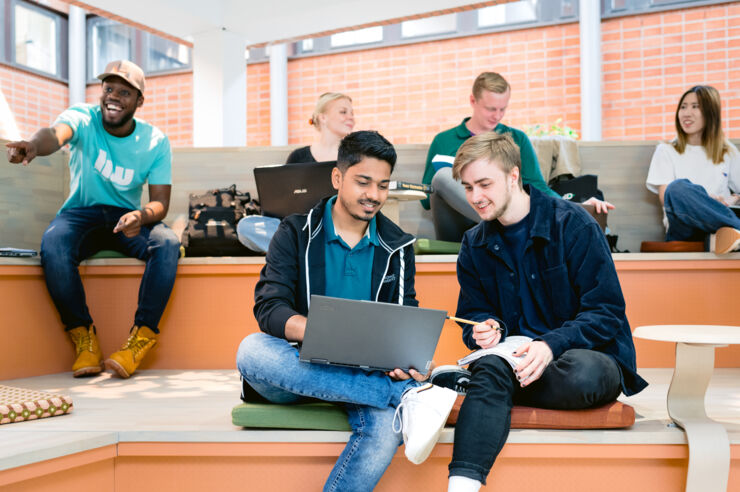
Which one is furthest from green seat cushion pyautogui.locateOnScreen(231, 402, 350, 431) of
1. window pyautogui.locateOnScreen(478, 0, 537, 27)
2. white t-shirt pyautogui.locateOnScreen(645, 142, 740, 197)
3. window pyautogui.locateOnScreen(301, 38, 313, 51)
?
window pyautogui.locateOnScreen(301, 38, 313, 51)

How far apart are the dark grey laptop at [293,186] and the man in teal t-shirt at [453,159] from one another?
22.8 inches

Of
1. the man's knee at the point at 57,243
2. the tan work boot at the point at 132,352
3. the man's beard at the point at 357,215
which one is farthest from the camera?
the man's knee at the point at 57,243

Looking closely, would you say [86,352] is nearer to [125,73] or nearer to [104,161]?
[104,161]

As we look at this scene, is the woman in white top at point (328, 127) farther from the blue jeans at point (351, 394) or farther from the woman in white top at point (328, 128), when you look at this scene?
the blue jeans at point (351, 394)

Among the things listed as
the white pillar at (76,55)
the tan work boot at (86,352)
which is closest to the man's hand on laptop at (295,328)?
the tan work boot at (86,352)

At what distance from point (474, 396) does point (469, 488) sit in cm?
22

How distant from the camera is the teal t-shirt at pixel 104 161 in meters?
2.93

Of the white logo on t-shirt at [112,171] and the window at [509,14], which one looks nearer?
the white logo on t-shirt at [112,171]

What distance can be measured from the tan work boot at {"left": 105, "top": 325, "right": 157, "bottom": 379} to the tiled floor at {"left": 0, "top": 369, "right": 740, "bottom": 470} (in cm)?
6

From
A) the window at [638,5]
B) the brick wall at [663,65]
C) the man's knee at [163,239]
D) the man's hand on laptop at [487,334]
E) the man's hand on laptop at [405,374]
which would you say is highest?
the window at [638,5]

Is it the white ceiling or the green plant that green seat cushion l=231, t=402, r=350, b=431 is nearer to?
the white ceiling

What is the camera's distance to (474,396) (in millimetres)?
1582

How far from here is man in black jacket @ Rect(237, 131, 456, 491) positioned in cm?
158

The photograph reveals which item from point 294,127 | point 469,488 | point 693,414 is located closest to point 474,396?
point 469,488
